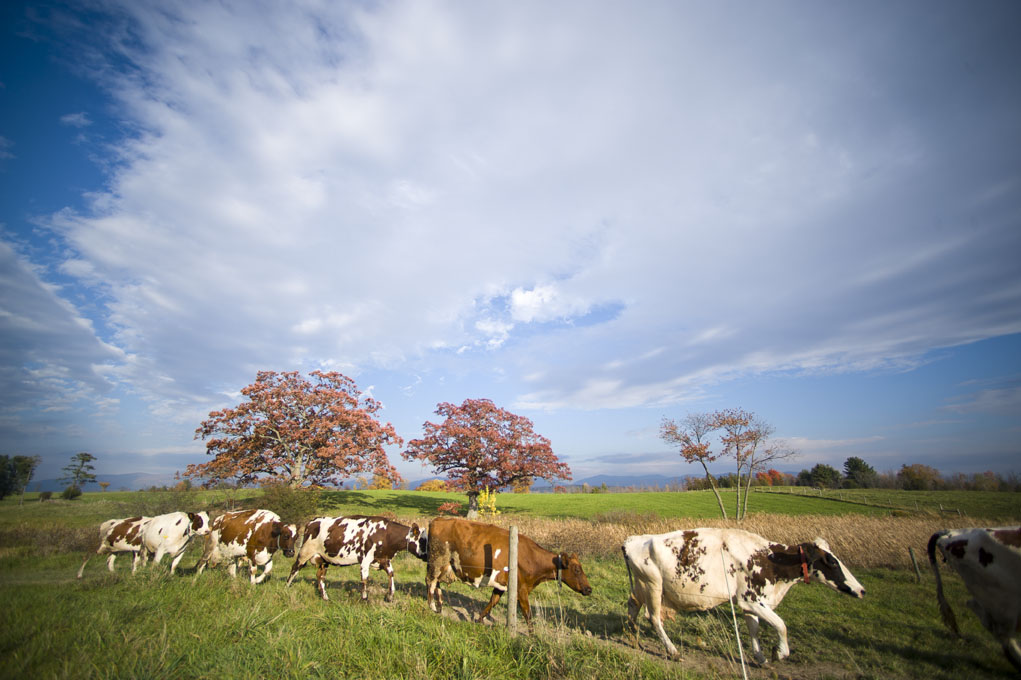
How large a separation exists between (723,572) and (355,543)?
8.78 meters

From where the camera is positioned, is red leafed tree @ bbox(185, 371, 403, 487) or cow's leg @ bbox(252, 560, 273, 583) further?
red leafed tree @ bbox(185, 371, 403, 487)

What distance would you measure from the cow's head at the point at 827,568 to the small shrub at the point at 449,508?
78.0 ft

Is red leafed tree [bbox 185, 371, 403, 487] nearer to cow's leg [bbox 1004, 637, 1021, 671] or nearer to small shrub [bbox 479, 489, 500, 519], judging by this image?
small shrub [bbox 479, 489, 500, 519]

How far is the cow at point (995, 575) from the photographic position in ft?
18.3

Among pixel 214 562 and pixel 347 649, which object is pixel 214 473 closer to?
pixel 214 562

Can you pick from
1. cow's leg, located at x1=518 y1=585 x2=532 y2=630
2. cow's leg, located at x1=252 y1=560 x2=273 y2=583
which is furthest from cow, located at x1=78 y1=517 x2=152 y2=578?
cow's leg, located at x1=518 y1=585 x2=532 y2=630

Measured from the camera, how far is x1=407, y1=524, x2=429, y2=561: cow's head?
32.5 ft

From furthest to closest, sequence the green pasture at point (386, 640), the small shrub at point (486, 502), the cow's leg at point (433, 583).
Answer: the small shrub at point (486, 502), the cow's leg at point (433, 583), the green pasture at point (386, 640)

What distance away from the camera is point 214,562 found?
432 inches

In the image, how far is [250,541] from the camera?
1084 centimetres

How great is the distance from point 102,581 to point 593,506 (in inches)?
1276

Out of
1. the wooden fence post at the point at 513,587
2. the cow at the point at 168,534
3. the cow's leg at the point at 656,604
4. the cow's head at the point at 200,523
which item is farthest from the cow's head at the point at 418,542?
the cow's head at the point at 200,523

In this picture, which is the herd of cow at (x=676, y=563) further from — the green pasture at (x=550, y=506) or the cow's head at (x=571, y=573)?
the green pasture at (x=550, y=506)

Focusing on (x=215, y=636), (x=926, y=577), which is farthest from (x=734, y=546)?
(x=926, y=577)
